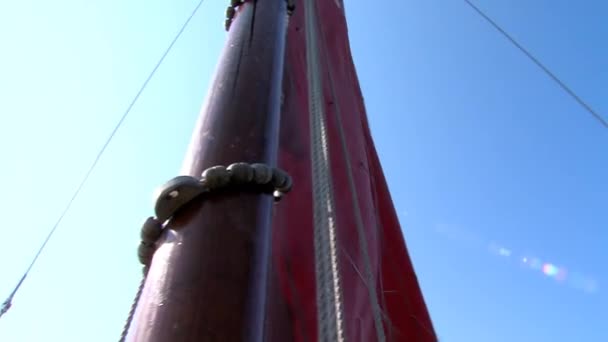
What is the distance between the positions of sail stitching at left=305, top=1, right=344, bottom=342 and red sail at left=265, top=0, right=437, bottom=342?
0.03 meters

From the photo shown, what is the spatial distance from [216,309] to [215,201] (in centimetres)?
A: 22

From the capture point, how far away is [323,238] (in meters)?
0.95

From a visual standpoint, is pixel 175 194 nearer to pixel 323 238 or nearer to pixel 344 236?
pixel 323 238

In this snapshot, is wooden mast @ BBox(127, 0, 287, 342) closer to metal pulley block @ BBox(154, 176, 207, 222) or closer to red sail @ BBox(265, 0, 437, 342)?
metal pulley block @ BBox(154, 176, 207, 222)

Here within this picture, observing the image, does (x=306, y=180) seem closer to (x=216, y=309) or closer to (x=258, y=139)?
(x=258, y=139)

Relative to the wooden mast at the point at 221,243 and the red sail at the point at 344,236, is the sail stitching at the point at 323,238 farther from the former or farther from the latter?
the wooden mast at the point at 221,243

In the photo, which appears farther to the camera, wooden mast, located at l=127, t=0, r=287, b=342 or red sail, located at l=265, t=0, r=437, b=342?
red sail, located at l=265, t=0, r=437, b=342

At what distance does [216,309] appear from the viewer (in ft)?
2.11

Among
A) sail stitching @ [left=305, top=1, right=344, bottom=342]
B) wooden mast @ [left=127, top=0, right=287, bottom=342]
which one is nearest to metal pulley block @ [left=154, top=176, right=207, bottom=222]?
wooden mast @ [left=127, top=0, right=287, bottom=342]

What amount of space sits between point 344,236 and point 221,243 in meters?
1.04

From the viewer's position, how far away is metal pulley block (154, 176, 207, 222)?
790 millimetres

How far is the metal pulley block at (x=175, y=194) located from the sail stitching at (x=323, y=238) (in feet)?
Answer: 0.92

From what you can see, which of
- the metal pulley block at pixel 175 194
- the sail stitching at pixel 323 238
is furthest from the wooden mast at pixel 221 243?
the sail stitching at pixel 323 238

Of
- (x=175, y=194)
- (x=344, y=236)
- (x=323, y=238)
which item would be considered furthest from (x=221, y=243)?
(x=344, y=236)
